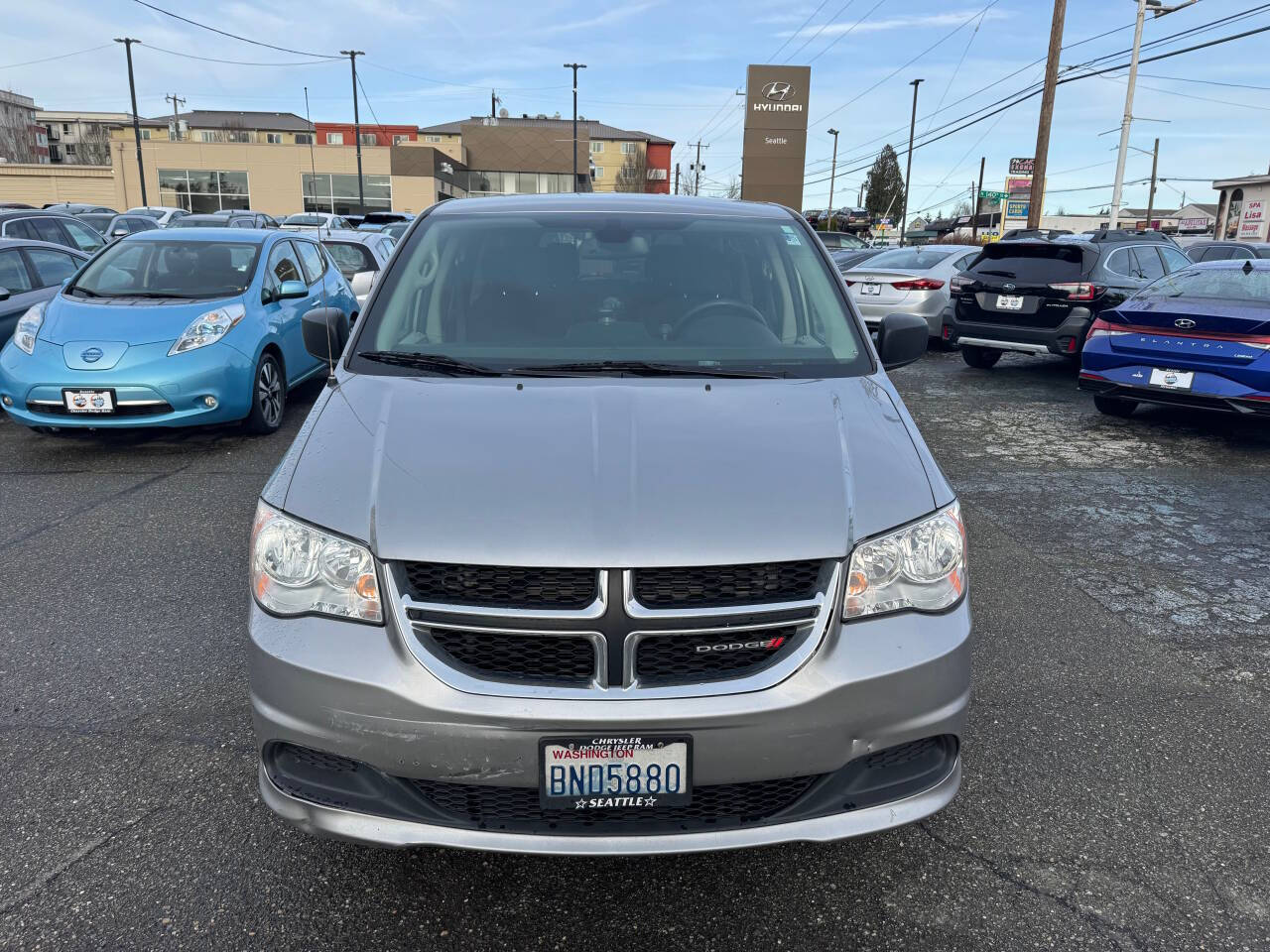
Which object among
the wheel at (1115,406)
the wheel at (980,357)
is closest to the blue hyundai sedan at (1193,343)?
the wheel at (1115,406)

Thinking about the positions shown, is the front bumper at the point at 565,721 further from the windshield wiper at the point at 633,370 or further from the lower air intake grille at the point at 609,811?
the windshield wiper at the point at 633,370

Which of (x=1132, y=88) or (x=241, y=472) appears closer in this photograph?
(x=241, y=472)

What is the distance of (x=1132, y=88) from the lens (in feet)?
83.5

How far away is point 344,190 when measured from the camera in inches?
2199

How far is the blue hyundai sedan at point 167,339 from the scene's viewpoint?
6348 millimetres

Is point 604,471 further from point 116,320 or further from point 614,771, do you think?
point 116,320

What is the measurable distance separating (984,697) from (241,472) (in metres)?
5.08

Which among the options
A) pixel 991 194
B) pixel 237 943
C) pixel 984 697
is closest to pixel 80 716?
pixel 237 943

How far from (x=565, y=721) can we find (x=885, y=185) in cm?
9862

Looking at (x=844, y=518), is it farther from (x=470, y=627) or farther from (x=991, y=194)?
(x=991, y=194)

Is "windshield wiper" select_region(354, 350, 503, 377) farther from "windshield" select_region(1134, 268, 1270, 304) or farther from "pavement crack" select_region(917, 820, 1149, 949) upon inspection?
"windshield" select_region(1134, 268, 1270, 304)

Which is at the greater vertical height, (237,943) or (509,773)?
(509,773)

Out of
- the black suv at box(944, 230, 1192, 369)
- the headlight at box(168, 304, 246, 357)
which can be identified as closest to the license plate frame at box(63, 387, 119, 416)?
the headlight at box(168, 304, 246, 357)

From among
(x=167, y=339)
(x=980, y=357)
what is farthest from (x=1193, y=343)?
(x=167, y=339)
